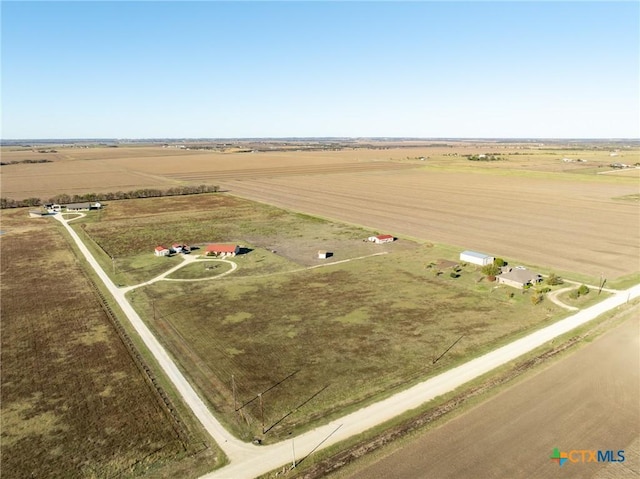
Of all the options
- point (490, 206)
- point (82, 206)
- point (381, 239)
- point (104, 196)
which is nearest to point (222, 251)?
point (381, 239)

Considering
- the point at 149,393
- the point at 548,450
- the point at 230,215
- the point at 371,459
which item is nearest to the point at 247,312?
the point at 149,393

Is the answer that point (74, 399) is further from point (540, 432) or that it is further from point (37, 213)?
point (37, 213)

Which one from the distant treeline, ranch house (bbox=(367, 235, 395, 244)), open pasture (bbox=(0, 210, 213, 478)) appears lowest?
open pasture (bbox=(0, 210, 213, 478))

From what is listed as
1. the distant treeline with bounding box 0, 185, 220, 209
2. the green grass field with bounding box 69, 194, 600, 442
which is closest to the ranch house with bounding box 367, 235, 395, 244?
the green grass field with bounding box 69, 194, 600, 442

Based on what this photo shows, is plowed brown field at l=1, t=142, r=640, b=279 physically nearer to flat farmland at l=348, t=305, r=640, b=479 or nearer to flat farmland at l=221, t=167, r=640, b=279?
flat farmland at l=221, t=167, r=640, b=279

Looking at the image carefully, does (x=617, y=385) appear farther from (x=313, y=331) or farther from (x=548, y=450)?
(x=313, y=331)

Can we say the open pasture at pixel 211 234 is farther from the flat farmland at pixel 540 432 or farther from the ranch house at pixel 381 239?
the flat farmland at pixel 540 432
